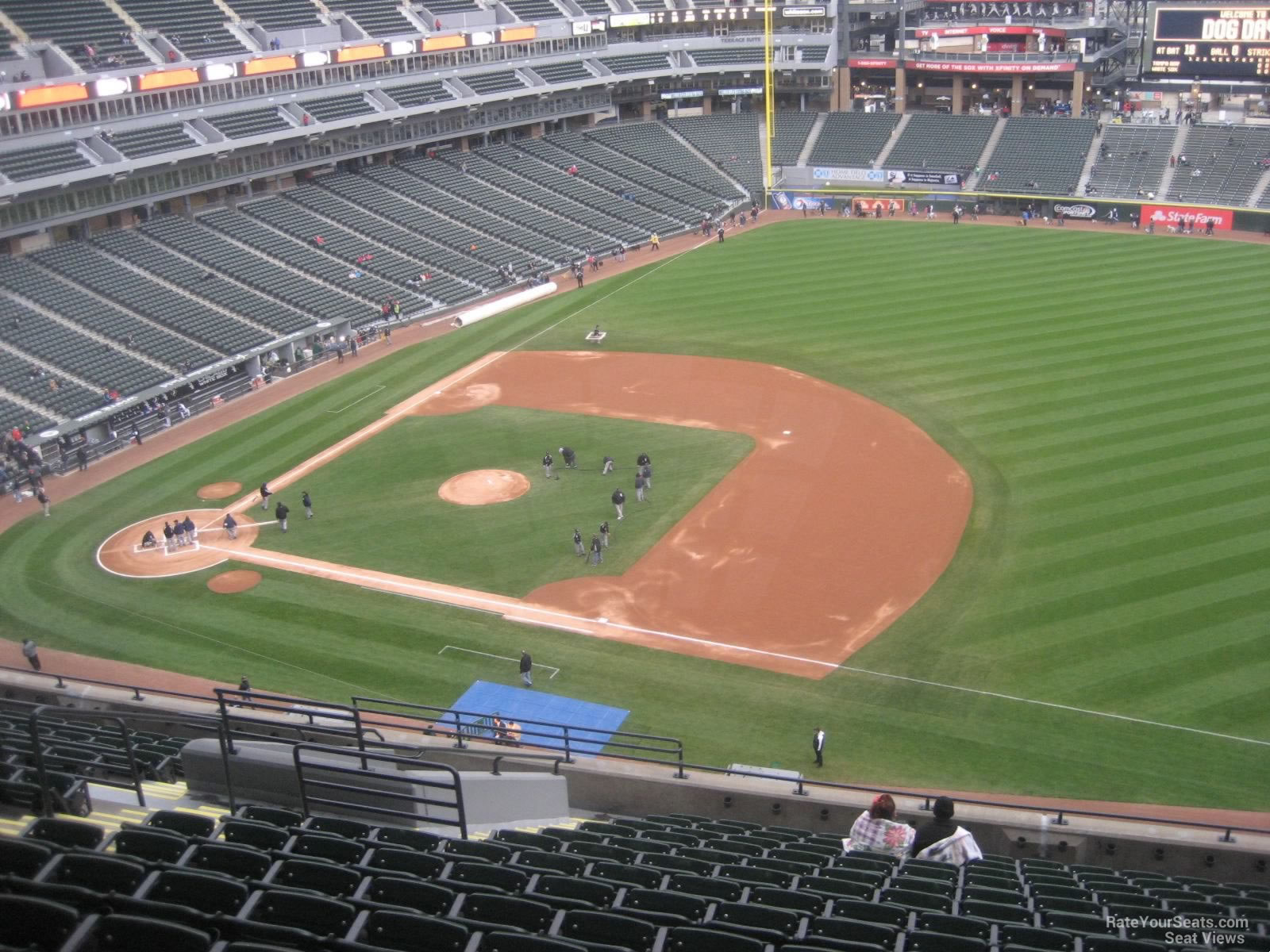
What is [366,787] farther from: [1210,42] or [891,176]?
[1210,42]

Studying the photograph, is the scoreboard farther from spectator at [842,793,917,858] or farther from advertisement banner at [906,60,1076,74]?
spectator at [842,793,917,858]

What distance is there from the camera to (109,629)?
29.5 meters

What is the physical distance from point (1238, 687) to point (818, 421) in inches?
724

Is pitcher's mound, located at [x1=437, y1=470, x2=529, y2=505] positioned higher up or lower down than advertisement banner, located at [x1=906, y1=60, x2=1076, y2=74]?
lower down

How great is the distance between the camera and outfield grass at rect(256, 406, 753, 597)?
3222 cm

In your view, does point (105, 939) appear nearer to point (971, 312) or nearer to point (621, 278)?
point (971, 312)

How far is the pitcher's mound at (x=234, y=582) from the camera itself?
31438mm

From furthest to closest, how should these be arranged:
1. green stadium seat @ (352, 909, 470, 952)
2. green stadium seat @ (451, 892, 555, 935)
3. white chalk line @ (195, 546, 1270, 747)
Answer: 1. white chalk line @ (195, 546, 1270, 747)
2. green stadium seat @ (451, 892, 555, 935)
3. green stadium seat @ (352, 909, 470, 952)

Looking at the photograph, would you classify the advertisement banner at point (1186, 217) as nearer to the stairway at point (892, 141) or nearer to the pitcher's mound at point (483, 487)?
the stairway at point (892, 141)

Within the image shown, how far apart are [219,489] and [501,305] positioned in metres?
22.3

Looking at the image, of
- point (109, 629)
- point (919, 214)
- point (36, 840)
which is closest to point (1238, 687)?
point (36, 840)

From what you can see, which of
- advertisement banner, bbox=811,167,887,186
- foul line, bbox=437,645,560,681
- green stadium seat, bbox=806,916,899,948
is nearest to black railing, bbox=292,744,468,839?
green stadium seat, bbox=806,916,899,948

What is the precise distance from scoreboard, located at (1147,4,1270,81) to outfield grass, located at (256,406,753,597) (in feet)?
159

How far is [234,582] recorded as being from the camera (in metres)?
31.9
